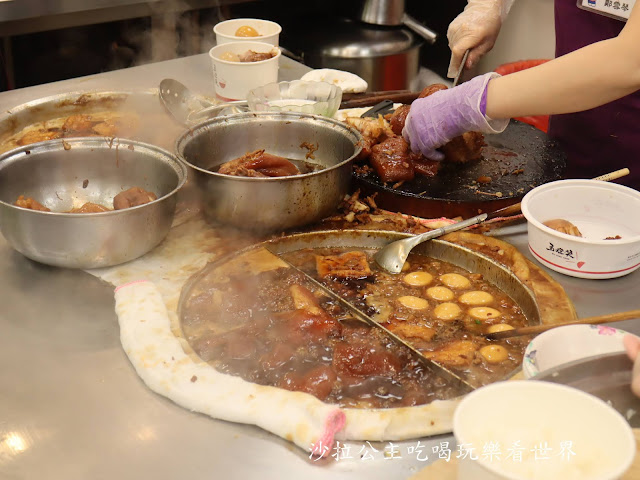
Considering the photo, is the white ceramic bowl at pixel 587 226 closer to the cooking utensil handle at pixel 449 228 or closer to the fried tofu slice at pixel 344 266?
the cooking utensil handle at pixel 449 228

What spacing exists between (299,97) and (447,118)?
86cm

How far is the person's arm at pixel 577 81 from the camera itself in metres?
2.18

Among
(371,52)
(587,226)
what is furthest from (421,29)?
(587,226)

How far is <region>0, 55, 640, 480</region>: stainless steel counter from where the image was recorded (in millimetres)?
1462

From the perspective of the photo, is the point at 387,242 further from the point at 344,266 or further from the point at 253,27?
the point at 253,27

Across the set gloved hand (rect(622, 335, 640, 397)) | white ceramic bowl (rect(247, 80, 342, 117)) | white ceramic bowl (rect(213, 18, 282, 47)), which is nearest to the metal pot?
white ceramic bowl (rect(213, 18, 282, 47))

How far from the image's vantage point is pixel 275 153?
2.76 m

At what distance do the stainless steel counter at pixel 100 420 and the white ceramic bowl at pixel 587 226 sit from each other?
0.37 feet

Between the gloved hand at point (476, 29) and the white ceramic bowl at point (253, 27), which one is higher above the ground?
the gloved hand at point (476, 29)

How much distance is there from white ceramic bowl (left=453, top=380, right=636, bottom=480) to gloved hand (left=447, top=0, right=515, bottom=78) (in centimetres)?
241

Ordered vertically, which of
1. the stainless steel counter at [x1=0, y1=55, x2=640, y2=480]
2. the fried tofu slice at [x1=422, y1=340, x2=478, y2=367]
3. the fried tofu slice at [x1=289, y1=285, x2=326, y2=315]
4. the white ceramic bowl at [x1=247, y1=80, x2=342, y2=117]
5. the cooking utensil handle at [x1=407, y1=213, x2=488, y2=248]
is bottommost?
the stainless steel counter at [x1=0, y1=55, x2=640, y2=480]

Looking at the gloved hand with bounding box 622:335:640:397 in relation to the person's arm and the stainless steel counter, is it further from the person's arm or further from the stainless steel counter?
the person's arm

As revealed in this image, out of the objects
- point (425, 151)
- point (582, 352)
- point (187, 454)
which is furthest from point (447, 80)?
point (187, 454)

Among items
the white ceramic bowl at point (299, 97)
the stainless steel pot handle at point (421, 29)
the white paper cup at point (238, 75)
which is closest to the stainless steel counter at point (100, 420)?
the white ceramic bowl at point (299, 97)
